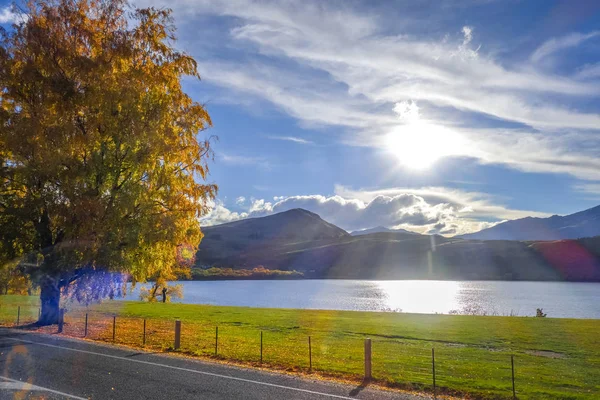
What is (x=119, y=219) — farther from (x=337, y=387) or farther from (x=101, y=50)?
(x=337, y=387)

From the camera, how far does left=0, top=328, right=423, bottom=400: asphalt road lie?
1384 cm

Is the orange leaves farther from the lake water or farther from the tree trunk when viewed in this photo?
the lake water

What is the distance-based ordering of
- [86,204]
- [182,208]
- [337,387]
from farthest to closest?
[182,208] → [86,204] → [337,387]

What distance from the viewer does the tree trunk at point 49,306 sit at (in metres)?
29.8

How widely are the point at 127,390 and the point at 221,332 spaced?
16.8 metres

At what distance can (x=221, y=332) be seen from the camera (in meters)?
30.7

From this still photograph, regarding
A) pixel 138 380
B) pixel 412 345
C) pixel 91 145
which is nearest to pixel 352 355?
pixel 412 345

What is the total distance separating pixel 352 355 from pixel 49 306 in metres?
21.0

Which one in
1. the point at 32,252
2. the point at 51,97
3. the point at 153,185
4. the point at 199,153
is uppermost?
the point at 51,97

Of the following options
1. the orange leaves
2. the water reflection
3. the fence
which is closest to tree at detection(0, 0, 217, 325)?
the orange leaves

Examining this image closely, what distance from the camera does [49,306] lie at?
30.2m

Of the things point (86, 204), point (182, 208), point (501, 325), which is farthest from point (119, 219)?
point (501, 325)

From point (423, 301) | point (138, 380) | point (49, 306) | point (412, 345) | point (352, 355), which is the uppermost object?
point (49, 306)

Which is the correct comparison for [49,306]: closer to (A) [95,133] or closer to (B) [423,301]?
(A) [95,133]
